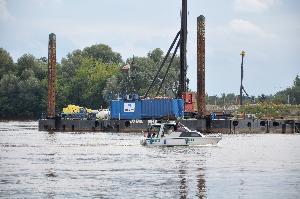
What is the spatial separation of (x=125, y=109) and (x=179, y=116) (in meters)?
8.97

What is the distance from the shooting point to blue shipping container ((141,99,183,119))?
11981 centimetres

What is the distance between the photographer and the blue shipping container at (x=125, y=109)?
123 meters

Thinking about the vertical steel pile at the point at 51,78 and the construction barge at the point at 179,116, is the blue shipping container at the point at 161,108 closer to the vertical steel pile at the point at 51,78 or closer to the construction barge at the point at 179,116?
the construction barge at the point at 179,116

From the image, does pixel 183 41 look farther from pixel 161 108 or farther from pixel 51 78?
pixel 51 78

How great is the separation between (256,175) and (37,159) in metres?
21.7

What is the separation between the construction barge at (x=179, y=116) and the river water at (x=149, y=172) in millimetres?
31958

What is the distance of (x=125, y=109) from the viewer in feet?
407

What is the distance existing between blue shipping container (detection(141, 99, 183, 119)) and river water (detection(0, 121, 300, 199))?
34.8m

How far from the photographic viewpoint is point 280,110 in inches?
6220

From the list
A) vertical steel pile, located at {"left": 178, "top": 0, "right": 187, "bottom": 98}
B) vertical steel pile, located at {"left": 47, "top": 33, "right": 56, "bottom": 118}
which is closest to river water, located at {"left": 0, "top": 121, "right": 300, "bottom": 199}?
vertical steel pile, located at {"left": 178, "top": 0, "right": 187, "bottom": 98}

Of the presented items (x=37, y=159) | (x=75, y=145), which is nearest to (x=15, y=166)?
(x=37, y=159)

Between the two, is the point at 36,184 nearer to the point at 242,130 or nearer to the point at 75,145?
the point at 75,145

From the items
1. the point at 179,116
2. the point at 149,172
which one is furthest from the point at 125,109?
the point at 149,172

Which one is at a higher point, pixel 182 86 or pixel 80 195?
pixel 182 86
